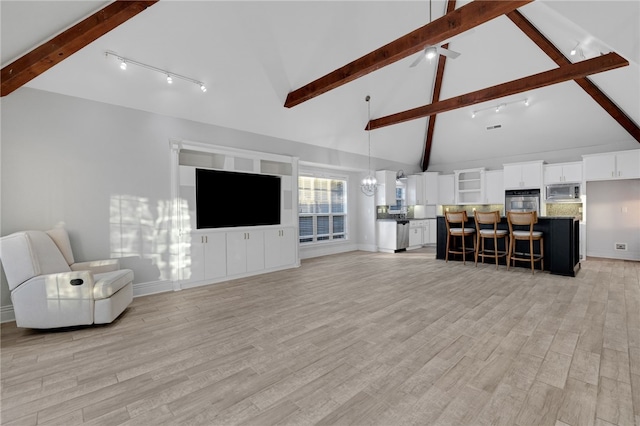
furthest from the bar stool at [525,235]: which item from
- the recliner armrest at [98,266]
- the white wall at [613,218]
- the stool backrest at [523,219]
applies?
the recliner armrest at [98,266]

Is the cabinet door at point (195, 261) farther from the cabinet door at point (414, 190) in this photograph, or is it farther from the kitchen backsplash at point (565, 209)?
the kitchen backsplash at point (565, 209)

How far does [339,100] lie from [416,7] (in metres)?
2.00

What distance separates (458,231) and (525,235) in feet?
3.94

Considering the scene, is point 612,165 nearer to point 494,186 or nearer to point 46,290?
point 494,186

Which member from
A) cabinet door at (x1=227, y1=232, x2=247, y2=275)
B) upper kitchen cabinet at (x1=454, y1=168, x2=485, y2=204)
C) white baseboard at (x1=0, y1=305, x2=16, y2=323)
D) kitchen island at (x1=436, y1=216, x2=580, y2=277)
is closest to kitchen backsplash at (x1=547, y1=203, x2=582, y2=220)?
A: upper kitchen cabinet at (x1=454, y1=168, x2=485, y2=204)

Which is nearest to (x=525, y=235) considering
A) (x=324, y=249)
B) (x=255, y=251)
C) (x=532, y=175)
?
(x=532, y=175)

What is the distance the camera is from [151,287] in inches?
167

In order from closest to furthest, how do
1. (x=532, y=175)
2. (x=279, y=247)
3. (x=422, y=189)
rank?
(x=279, y=247)
(x=532, y=175)
(x=422, y=189)

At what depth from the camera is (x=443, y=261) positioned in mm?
6395

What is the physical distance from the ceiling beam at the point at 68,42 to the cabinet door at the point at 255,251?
3.42m

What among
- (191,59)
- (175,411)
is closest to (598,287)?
(175,411)

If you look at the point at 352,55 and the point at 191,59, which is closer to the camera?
the point at 191,59

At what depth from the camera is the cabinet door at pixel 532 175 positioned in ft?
24.1

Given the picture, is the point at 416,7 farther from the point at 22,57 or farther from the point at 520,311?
the point at 22,57
